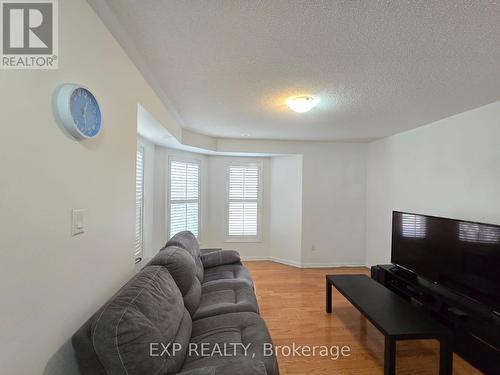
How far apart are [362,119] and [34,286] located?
355 centimetres

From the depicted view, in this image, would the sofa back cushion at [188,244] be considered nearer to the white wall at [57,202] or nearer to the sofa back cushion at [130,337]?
the white wall at [57,202]

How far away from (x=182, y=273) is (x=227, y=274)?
981mm

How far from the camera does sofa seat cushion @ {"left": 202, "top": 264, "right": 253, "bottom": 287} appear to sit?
277cm

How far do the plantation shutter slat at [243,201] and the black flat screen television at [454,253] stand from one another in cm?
286

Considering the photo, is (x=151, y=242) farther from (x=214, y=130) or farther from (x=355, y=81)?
(x=355, y=81)

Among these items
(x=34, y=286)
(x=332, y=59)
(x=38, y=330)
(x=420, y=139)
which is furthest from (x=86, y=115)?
(x=420, y=139)

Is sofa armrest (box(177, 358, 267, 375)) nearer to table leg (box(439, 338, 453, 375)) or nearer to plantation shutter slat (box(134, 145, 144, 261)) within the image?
table leg (box(439, 338, 453, 375))

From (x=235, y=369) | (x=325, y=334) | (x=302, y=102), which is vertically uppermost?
(x=302, y=102)

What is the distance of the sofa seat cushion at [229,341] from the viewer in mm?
1458

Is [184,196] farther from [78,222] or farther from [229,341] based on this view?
[78,222]

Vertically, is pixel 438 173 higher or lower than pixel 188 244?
higher

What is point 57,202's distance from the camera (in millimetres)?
1088

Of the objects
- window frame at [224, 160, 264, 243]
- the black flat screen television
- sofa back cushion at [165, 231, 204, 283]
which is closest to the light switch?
sofa back cushion at [165, 231, 204, 283]

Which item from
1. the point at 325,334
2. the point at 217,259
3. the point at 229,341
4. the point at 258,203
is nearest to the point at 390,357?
the point at 325,334
